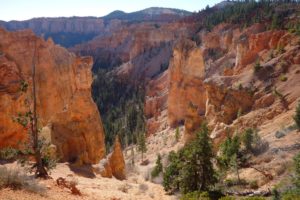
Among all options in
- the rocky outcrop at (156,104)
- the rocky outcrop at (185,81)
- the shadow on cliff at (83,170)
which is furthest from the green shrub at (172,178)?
the rocky outcrop at (156,104)

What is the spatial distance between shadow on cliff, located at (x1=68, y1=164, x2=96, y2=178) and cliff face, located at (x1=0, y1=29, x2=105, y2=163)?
1145mm

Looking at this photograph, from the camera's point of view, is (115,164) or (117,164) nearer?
(115,164)

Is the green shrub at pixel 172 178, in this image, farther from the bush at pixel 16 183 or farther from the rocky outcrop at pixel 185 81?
the rocky outcrop at pixel 185 81

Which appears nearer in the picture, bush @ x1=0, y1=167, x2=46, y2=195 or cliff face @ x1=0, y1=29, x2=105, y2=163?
bush @ x1=0, y1=167, x2=46, y2=195

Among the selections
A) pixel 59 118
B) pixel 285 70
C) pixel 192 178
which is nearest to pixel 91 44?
pixel 285 70

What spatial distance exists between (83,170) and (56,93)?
8217 mm

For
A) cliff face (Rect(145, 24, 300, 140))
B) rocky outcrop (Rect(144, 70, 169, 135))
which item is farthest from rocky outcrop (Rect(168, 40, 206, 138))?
rocky outcrop (Rect(144, 70, 169, 135))

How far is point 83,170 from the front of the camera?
26.0 meters

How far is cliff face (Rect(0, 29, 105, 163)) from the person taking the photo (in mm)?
25281

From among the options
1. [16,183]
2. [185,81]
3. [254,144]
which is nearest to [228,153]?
[254,144]

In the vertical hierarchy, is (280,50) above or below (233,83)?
above

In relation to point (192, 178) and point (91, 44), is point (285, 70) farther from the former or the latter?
point (91, 44)

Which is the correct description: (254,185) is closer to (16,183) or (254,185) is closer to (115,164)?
(16,183)

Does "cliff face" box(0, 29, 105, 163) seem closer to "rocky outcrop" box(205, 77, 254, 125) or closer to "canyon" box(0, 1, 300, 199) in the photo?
"canyon" box(0, 1, 300, 199)
